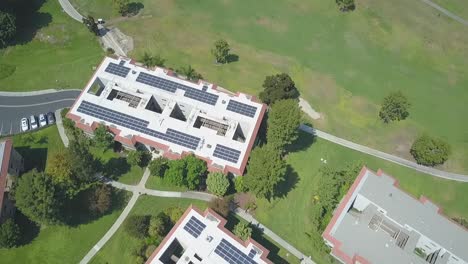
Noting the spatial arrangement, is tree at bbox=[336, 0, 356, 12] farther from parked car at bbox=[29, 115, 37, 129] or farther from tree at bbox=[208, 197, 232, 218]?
parked car at bbox=[29, 115, 37, 129]

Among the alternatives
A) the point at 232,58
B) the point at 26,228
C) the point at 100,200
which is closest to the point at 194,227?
the point at 100,200

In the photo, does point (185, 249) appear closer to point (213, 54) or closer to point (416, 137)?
point (213, 54)

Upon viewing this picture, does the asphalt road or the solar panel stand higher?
the solar panel

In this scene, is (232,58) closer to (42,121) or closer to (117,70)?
(117,70)

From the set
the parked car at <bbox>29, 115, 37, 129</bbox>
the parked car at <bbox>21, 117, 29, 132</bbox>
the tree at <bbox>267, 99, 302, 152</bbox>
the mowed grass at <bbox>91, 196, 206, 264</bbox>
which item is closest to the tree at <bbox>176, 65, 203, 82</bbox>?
the tree at <bbox>267, 99, 302, 152</bbox>

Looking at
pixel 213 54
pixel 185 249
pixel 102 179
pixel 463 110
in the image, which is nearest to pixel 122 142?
pixel 102 179
